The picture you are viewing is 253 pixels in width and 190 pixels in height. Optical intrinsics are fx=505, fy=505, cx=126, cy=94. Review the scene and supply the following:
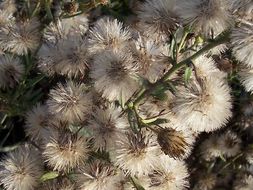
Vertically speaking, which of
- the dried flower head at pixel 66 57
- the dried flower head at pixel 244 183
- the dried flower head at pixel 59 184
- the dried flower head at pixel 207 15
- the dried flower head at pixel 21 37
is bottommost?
the dried flower head at pixel 244 183

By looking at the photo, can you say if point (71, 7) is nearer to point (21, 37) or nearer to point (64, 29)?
point (64, 29)

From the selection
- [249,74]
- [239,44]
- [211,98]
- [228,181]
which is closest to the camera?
[239,44]

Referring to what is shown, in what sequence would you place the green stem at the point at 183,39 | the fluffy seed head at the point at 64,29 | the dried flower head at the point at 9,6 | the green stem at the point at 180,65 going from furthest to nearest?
1. the dried flower head at the point at 9,6
2. the fluffy seed head at the point at 64,29
3. the green stem at the point at 183,39
4. the green stem at the point at 180,65

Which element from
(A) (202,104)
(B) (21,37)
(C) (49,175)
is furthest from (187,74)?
(B) (21,37)

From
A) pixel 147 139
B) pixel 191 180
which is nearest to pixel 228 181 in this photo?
pixel 191 180

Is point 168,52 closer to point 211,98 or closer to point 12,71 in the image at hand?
point 211,98

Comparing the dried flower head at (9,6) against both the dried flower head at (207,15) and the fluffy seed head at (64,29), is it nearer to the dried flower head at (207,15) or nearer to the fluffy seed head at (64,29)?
the fluffy seed head at (64,29)

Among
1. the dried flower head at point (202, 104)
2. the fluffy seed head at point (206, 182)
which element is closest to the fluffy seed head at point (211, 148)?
the fluffy seed head at point (206, 182)
